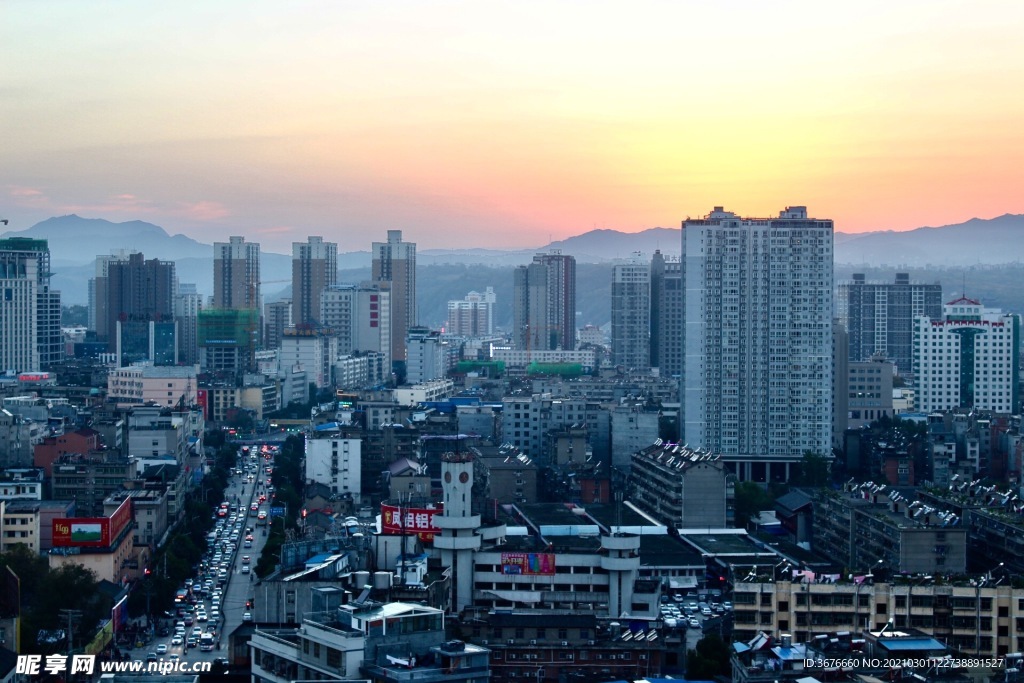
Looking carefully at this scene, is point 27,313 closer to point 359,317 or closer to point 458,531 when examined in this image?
point 359,317

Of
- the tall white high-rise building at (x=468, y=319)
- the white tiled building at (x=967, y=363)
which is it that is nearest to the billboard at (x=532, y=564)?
the white tiled building at (x=967, y=363)

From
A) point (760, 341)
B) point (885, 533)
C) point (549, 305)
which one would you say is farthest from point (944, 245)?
point (885, 533)

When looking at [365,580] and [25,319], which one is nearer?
[365,580]

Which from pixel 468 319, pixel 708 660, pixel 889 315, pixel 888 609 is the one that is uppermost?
pixel 468 319

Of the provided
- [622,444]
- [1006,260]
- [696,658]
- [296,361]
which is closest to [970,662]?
[696,658]

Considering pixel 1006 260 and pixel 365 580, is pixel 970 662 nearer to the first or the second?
pixel 365 580

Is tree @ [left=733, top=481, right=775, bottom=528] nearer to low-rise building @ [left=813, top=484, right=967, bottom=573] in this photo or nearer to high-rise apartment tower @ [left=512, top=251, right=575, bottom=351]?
low-rise building @ [left=813, top=484, right=967, bottom=573]
